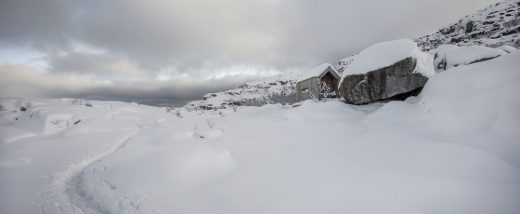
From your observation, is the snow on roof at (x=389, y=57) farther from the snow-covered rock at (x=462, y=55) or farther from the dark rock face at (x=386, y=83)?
the snow-covered rock at (x=462, y=55)

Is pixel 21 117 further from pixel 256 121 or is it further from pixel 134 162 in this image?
pixel 256 121

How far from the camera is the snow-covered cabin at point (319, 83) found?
2283cm

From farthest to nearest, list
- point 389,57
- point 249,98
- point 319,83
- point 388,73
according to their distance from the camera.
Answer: point 249,98
point 319,83
point 389,57
point 388,73

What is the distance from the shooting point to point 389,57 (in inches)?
401

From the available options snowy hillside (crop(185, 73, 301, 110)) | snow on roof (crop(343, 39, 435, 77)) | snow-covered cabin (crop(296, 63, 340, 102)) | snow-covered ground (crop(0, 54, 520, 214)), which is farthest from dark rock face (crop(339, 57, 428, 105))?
snowy hillside (crop(185, 73, 301, 110))

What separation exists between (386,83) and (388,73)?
41 centimetres

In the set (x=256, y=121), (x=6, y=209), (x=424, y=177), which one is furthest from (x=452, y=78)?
(x=6, y=209)

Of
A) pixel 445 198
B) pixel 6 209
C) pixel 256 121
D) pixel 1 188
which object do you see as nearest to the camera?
pixel 445 198

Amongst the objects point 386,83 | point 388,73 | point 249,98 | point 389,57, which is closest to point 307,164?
point 386,83

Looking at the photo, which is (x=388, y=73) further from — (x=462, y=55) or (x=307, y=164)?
(x=307, y=164)

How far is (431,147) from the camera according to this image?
5195 mm

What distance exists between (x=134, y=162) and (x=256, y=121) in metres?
4.84

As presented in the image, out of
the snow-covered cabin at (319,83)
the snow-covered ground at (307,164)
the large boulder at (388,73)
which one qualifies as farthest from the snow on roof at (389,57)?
the snow-covered cabin at (319,83)

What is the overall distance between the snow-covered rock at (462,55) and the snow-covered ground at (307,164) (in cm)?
365
